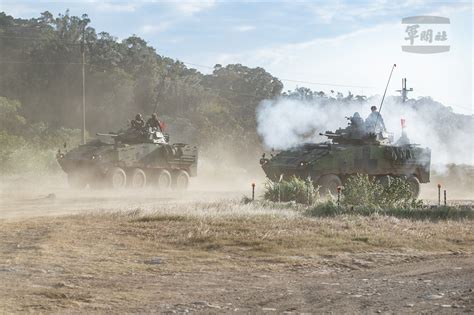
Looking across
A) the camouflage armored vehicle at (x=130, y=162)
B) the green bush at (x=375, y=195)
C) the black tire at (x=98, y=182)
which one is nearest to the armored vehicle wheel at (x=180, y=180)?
the camouflage armored vehicle at (x=130, y=162)

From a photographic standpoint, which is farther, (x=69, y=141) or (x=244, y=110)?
(x=244, y=110)

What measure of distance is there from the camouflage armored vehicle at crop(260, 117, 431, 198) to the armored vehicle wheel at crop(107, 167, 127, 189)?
591 cm

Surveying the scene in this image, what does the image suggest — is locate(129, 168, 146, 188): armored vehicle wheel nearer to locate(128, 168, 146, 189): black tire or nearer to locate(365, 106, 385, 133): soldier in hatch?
locate(128, 168, 146, 189): black tire

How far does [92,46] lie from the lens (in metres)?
66.8

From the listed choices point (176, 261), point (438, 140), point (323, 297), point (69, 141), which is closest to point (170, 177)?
point (438, 140)

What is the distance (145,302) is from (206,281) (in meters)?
1.55

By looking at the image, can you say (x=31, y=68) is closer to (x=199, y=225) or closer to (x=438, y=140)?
(x=438, y=140)

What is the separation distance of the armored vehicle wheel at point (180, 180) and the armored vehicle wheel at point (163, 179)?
565mm

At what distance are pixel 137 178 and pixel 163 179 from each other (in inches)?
73.5

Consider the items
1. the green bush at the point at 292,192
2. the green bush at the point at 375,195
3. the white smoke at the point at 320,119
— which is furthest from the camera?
the white smoke at the point at 320,119

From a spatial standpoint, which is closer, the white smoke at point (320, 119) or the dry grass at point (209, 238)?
the dry grass at point (209, 238)

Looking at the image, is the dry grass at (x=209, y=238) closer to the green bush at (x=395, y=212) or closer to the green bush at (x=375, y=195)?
the green bush at (x=395, y=212)

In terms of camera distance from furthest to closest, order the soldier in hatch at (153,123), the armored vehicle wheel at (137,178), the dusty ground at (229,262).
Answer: the soldier in hatch at (153,123)
the armored vehicle wheel at (137,178)
the dusty ground at (229,262)

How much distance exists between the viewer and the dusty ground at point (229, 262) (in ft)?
28.0
